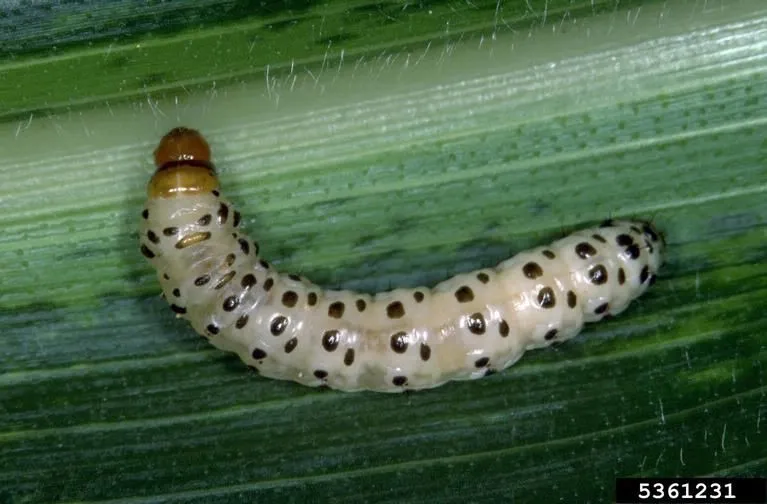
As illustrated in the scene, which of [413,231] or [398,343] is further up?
[413,231]

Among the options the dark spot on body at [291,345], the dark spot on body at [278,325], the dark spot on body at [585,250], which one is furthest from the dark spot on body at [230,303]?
the dark spot on body at [585,250]

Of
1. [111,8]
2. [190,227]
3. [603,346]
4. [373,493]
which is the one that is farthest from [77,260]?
[603,346]

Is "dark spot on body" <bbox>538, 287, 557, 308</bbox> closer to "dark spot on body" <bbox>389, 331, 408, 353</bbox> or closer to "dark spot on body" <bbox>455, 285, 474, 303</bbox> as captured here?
"dark spot on body" <bbox>455, 285, 474, 303</bbox>

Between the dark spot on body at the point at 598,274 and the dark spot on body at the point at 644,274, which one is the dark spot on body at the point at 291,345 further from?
the dark spot on body at the point at 644,274

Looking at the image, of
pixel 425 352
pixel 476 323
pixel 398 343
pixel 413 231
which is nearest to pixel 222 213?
pixel 413 231

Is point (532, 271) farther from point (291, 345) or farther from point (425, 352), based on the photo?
point (291, 345)

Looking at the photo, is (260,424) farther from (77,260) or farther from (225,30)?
(225,30)

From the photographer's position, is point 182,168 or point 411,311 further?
point 411,311
